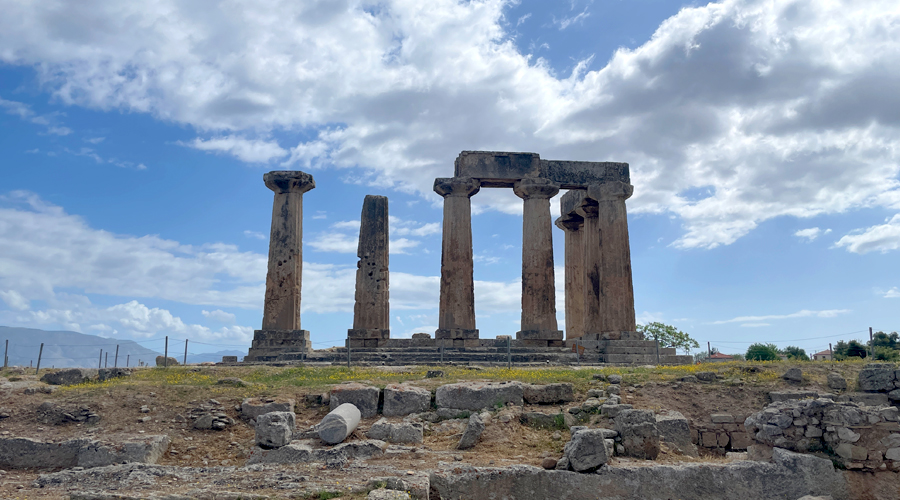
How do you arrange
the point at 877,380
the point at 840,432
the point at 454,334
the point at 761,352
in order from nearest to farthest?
the point at 840,432 → the point at 877,380 → the point at 454,334 → the point at 761,352

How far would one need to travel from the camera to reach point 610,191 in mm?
28828

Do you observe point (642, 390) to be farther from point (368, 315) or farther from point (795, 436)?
point (368, 315)

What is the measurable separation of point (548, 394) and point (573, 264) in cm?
1962

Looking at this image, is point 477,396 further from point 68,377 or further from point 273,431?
point 68,377

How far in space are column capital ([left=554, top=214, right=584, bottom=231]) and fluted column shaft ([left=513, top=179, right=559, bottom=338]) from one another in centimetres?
523

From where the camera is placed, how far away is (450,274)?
1085 inches

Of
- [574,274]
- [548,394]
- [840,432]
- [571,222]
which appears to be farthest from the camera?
[571,222]

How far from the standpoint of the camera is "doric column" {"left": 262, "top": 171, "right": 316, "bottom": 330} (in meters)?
26.6

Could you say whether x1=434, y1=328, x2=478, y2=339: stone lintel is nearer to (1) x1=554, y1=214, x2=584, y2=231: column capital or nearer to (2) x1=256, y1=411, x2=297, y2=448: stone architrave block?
(1) x1=554, y1=214, x2=584, y2=231: column capital

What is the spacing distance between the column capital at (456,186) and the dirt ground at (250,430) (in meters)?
13.1

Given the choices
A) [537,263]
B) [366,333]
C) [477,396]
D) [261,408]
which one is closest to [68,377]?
[261,408]

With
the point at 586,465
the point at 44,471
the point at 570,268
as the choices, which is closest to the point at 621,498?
the point at 586,465

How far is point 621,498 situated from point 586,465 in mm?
827

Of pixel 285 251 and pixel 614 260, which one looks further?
pixel 614 260
